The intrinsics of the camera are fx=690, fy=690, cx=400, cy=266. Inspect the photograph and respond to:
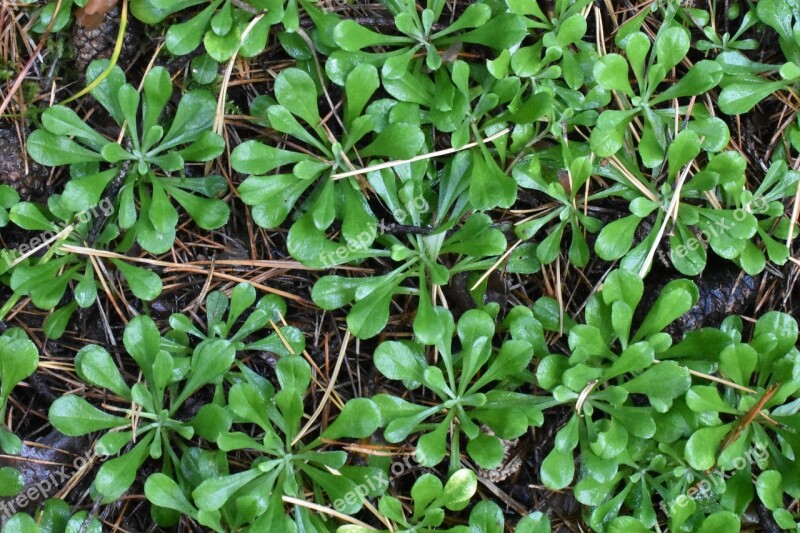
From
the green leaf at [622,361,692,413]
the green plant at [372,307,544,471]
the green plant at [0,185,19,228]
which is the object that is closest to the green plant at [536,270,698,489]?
the green leaf at [622,361,692,413]

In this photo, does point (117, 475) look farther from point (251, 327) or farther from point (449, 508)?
point (449, 508)

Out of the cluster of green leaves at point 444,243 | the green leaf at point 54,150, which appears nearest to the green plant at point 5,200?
the cluster of green leaves at point 444,243

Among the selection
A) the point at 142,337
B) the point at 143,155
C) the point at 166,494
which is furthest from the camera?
the point at 143,155

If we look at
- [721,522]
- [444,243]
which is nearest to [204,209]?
[444,243]

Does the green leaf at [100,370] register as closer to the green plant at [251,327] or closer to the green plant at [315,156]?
the green plant at [251,327]

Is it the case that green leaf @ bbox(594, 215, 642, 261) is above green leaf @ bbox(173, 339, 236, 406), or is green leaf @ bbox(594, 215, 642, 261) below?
above

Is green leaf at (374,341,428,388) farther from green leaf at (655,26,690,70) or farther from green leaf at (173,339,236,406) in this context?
green leaf at (655,26,690,70)
